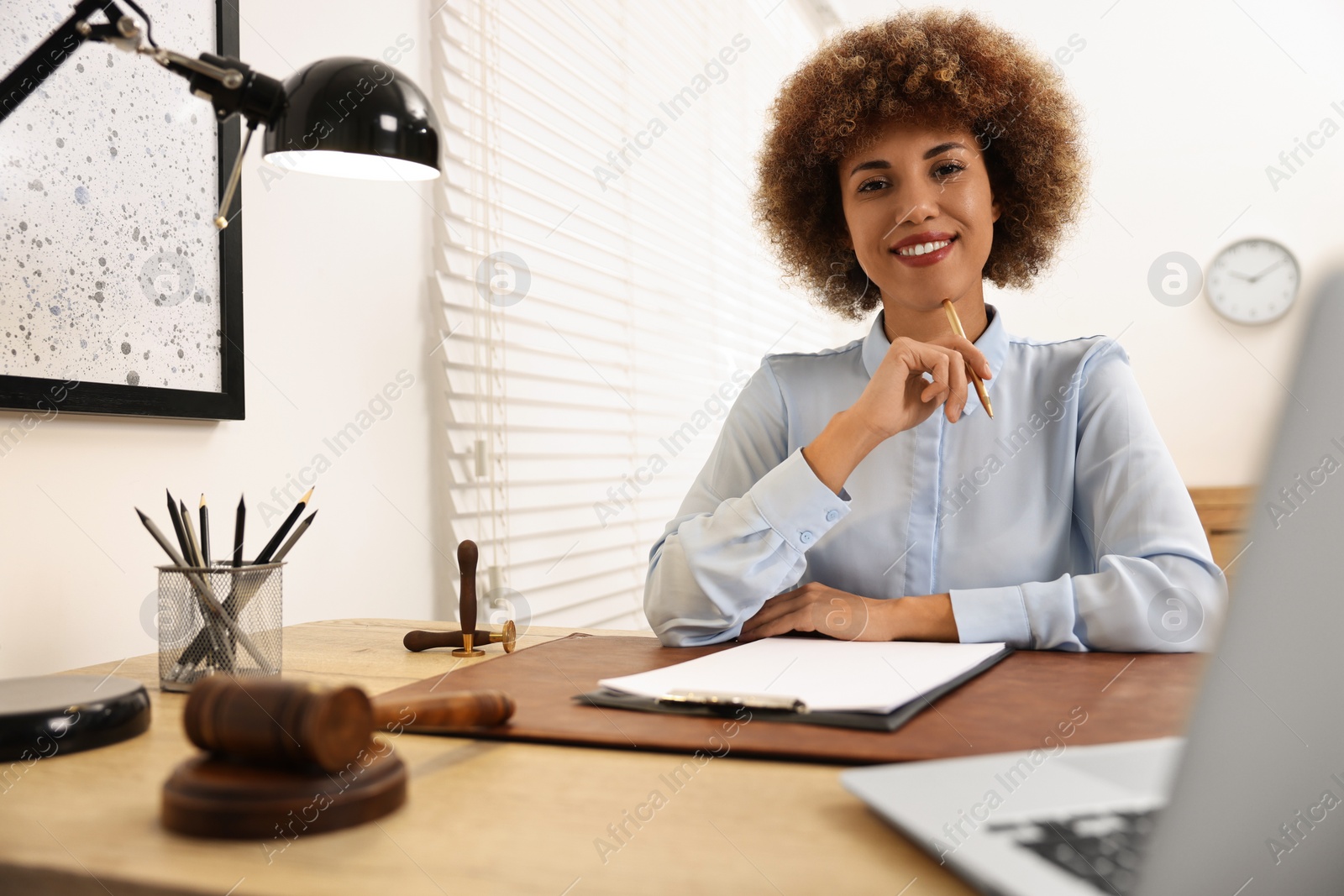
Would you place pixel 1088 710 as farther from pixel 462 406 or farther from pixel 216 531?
pixel 462 406

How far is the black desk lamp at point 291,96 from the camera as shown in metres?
0.76

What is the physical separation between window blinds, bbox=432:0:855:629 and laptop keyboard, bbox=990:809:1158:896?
100 centimetres

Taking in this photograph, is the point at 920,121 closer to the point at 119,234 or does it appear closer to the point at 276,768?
the point at 119,234

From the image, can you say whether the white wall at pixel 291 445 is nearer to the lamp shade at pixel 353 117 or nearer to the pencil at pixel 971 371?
the lamp shade at pixel 353 117

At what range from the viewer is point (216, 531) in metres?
1.21

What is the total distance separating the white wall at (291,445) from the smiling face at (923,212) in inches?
30.4

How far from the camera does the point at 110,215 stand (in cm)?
104

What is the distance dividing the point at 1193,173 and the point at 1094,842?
346 centimetres

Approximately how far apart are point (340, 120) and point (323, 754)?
0.59m

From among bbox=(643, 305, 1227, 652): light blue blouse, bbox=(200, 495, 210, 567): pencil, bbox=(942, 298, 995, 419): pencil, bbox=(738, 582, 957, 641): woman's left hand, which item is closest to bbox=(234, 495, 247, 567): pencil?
bbox=(200, 495, 210, 567): pencil

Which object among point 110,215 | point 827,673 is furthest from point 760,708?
point 110,215

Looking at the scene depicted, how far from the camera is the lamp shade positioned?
0.82 m

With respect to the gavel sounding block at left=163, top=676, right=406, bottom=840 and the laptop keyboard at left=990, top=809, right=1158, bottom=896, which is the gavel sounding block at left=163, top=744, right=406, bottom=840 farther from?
the laptop keyboard at left=990, top=809, right=1158, bottom=896

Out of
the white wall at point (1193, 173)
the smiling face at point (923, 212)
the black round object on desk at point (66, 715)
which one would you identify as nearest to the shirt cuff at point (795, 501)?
the smiling face at point (923, 212)
